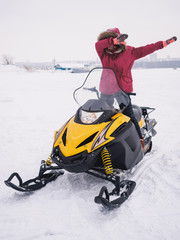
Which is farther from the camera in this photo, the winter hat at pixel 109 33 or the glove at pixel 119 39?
the winter hat at pixel 109 33

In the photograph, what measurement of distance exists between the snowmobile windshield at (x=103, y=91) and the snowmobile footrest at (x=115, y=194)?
953 millimetres

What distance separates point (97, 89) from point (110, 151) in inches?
32.6

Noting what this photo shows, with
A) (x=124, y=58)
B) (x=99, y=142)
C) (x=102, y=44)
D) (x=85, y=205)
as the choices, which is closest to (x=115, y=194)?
(x=85, y=205)

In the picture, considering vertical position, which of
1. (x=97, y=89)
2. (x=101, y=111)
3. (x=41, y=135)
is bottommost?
(x=41, y=135)

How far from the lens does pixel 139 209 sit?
Answer: 2338mm

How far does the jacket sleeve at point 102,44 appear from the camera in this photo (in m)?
3.02

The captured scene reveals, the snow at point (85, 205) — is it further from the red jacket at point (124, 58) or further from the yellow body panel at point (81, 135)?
the red jacket at point (124, 58)

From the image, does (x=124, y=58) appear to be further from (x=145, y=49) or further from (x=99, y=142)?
(x=99, y=142)

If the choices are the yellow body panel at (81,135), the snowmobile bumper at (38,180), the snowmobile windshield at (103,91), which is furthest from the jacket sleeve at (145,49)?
the snowmobile bumper at (38,180)

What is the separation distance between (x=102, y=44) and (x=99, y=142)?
1.45 metres

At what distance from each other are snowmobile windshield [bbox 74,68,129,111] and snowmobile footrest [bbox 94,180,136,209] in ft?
3.13

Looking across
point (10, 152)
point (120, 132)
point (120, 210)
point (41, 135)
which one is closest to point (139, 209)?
point (120, 210)

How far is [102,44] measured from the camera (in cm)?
312

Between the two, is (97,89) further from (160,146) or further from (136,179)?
(160,146)
